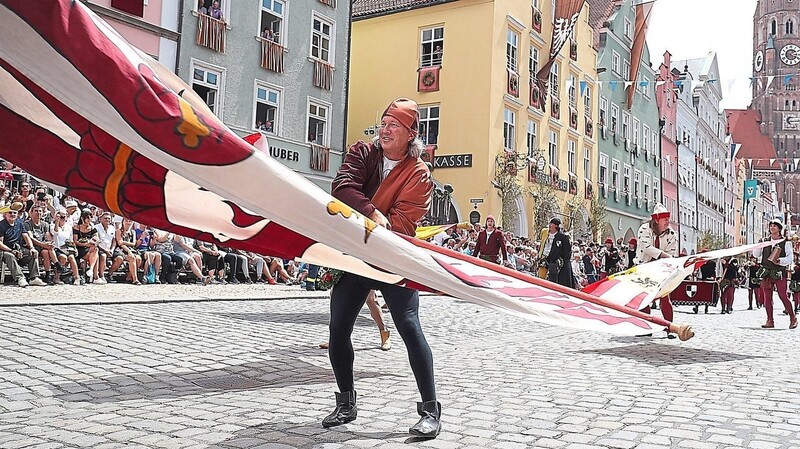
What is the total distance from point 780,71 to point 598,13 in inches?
4228

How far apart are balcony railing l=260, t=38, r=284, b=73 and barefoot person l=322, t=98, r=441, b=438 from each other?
67.8ft

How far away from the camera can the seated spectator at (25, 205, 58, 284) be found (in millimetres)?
14062

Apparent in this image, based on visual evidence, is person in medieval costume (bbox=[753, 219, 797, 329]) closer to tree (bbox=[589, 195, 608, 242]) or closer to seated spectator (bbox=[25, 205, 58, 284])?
seated spectator (bbox=[25, 205, 58, 284])

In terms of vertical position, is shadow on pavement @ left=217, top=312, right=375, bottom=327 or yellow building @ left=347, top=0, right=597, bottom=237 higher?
yellow building @ left=347, top=0, right=597, bottom=237

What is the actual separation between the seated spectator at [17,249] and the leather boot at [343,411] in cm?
1095

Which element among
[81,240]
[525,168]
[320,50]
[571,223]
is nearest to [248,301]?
[81,240]

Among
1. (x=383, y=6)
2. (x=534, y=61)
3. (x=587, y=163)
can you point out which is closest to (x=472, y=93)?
(x=534, y=61)

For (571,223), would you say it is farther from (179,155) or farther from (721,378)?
(179,155)

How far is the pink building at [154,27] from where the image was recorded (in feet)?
65.2

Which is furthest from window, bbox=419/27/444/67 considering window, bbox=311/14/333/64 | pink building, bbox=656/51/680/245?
pink building, bbox=656/51/680/245

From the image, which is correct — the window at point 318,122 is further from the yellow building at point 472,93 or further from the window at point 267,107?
the yellow building at point 472,93

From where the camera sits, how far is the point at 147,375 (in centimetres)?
588

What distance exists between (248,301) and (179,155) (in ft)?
36.6

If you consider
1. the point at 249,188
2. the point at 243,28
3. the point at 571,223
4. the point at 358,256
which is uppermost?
the point at 243,28
